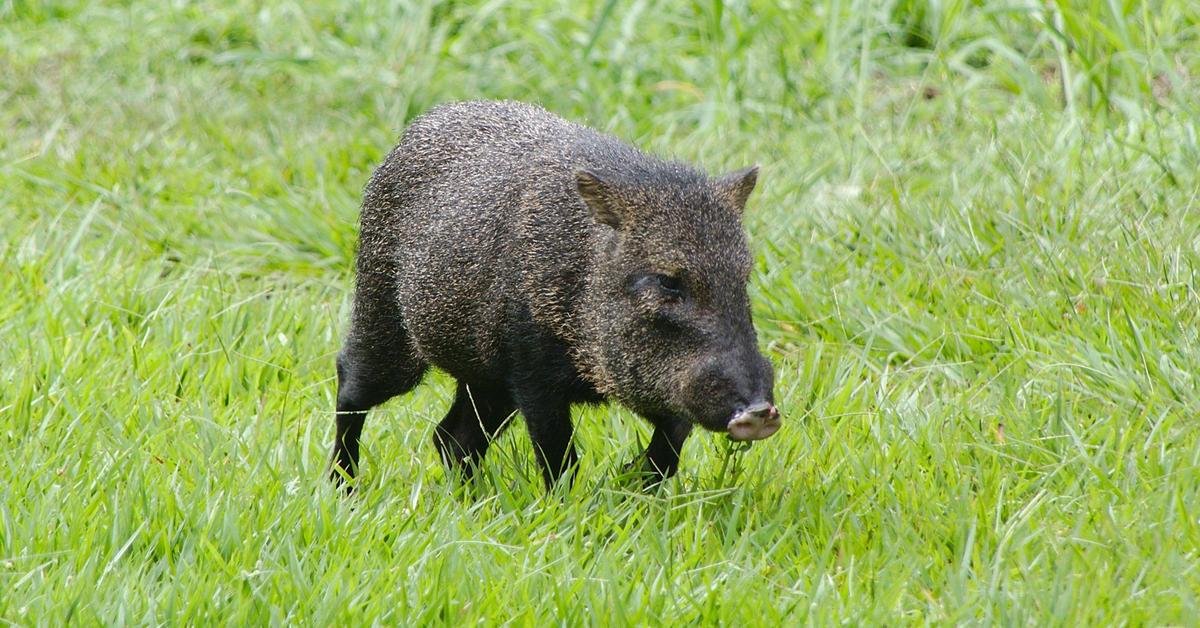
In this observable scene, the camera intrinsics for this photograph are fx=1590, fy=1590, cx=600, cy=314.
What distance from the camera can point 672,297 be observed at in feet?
→ 12.5

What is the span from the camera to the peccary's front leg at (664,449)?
158 inches

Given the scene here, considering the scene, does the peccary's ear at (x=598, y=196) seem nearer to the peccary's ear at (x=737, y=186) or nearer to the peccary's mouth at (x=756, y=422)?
the peccary's ear at (x=737, y=186)

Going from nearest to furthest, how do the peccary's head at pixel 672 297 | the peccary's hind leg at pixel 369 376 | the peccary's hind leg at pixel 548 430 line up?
the peccary's head at pixel 672 297 → the peccary's hind leg at pixel 548 430 → the peccary's hind leg at pixel 369 376

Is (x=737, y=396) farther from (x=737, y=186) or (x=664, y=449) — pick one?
(x=737, y=186)

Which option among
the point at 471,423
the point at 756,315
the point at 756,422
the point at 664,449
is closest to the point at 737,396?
the point at 756,422

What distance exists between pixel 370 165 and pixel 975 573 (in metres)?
4.11

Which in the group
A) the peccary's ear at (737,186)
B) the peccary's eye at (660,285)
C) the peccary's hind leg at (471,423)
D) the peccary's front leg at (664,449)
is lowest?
the peccary's hind leg at (471,423)

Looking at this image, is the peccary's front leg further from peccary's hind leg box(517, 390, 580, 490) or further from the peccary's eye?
the peccary's eye

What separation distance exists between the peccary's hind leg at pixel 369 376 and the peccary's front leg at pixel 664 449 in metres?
0.86

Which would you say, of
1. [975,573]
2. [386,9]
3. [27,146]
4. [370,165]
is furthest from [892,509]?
[386,9]

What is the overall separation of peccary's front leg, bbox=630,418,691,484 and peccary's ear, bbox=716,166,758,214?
1.91ft

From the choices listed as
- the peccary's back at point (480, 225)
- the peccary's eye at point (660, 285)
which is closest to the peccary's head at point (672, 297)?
the peccary's eye at point (660, 285)

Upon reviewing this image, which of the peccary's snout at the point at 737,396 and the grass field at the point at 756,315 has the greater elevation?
the peccary's snout at the point at 737,396

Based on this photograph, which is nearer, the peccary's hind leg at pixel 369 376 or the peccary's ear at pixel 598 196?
the peccary's ear at pixel 598 196
